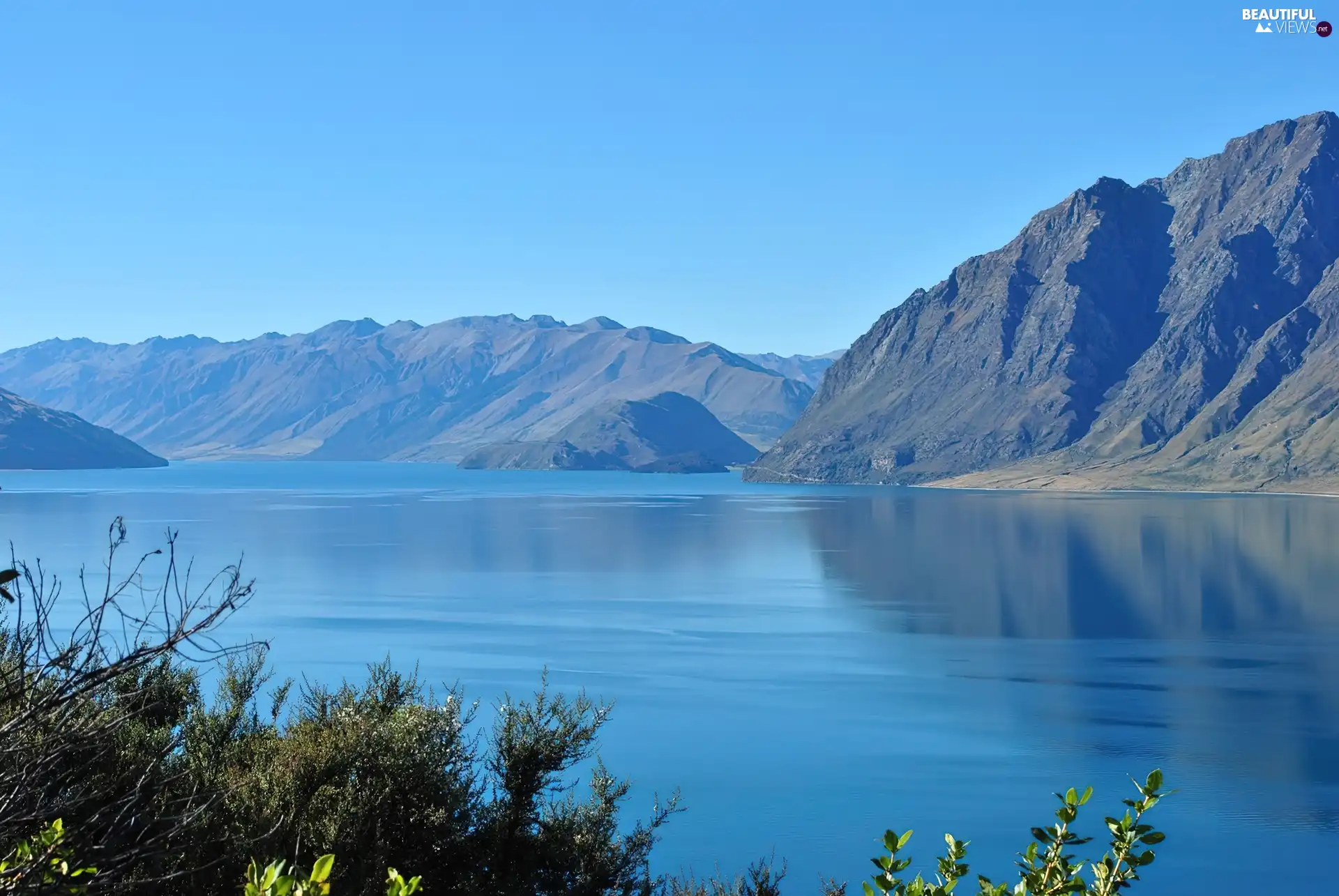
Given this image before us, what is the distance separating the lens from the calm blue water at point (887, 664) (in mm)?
47438

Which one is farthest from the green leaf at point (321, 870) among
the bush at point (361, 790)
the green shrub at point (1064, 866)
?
the bush at point (361, 790)

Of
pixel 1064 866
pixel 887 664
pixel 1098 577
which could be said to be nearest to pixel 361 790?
pixel 1064 866

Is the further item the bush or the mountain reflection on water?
the mountain reflection on water

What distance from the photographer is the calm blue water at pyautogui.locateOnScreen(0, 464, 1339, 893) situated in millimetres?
47438

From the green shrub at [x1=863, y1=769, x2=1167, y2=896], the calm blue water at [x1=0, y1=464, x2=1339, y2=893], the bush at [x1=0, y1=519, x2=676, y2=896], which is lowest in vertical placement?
the calm blue water at [x1=0, y1=464, x2=1339, y2=893]

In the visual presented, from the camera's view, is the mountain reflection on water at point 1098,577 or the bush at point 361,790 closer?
the bush at point 361,790

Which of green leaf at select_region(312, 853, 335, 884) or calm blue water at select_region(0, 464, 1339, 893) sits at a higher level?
green leaf at select_region(312, 853, 335, 884)

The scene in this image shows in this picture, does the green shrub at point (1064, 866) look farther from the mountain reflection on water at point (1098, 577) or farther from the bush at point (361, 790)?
the mountain reflection on water at point (1098, 577)

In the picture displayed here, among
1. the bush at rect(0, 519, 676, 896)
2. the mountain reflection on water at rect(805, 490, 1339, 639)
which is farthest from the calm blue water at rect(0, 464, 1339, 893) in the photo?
the bush at rect(0, 519, 676, 896)

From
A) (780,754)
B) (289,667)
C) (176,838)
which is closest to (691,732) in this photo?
(780,754)

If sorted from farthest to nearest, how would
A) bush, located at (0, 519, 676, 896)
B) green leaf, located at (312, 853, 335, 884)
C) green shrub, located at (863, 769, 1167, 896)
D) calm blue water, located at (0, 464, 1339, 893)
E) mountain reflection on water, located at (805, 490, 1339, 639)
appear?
mountain reflection on water, located at (805, 490, 1339, 639)
calm blue water, located at (0, 464, 1339, 893)
bush, located at (0, 519, 676, 896)
green shrub, located at (863, 769, 1167, 896)
green leaf, located at (312, 853, 335, 884)

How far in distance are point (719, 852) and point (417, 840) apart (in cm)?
2240

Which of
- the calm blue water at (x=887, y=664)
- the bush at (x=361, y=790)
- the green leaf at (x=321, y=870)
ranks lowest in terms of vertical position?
the calm blue water at (x=887, y=664)

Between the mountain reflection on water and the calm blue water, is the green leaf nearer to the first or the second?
the calm blue water
